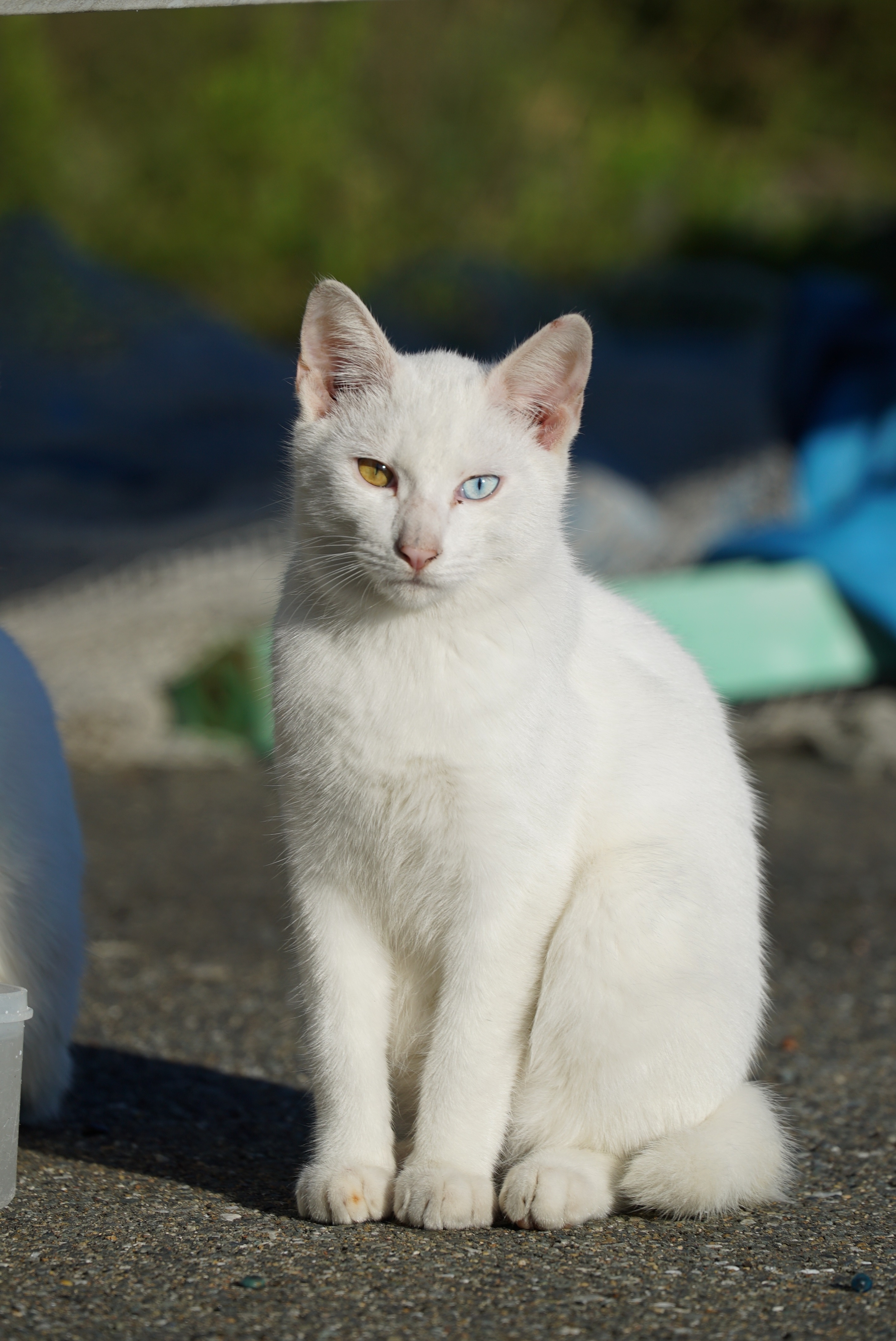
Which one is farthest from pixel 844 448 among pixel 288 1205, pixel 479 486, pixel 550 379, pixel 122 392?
pixel 288 1205

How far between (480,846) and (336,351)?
0.73 meters

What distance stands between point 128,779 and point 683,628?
207cm

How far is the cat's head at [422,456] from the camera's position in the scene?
1884mm

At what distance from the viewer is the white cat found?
190 centimetres

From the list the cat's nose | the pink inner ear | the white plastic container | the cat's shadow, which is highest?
the pink inner ear

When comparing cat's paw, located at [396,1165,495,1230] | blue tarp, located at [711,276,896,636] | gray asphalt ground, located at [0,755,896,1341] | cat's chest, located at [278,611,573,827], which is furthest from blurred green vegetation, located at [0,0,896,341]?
cat's paw, located at [396,1165,495,1230]

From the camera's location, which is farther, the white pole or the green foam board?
the green foam board

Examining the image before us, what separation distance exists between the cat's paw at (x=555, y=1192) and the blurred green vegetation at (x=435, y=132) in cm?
734

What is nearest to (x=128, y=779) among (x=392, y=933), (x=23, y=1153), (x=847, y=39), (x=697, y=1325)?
(x=23, y=1153)

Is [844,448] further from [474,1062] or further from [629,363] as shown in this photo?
[474,1062]

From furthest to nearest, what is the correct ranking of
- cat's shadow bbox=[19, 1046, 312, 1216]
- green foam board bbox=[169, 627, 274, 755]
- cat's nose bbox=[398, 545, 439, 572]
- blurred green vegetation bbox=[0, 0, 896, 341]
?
blurred green vegetation bbox=[0, 0, 896, 341]
green foam board bbox=[169, 627, 274, 755]
cat's shadow bbox=[19, 1046, 312, 1216]
cat's nose bbox=[398, 545, 439, 572]

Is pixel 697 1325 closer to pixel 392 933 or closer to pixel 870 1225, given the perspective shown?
pixel 870 1225

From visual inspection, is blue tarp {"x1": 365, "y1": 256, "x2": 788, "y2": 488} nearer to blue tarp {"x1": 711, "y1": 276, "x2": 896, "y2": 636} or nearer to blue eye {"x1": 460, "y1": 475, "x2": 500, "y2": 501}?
blue tarp {"x1": 711, "y1": 276, "x2": 896, "y2": 636}

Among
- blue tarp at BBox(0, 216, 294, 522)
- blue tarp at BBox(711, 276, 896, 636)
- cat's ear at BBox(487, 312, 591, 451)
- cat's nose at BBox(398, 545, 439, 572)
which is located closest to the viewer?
cat's nose at BBox(398, 545, 439, 572)
